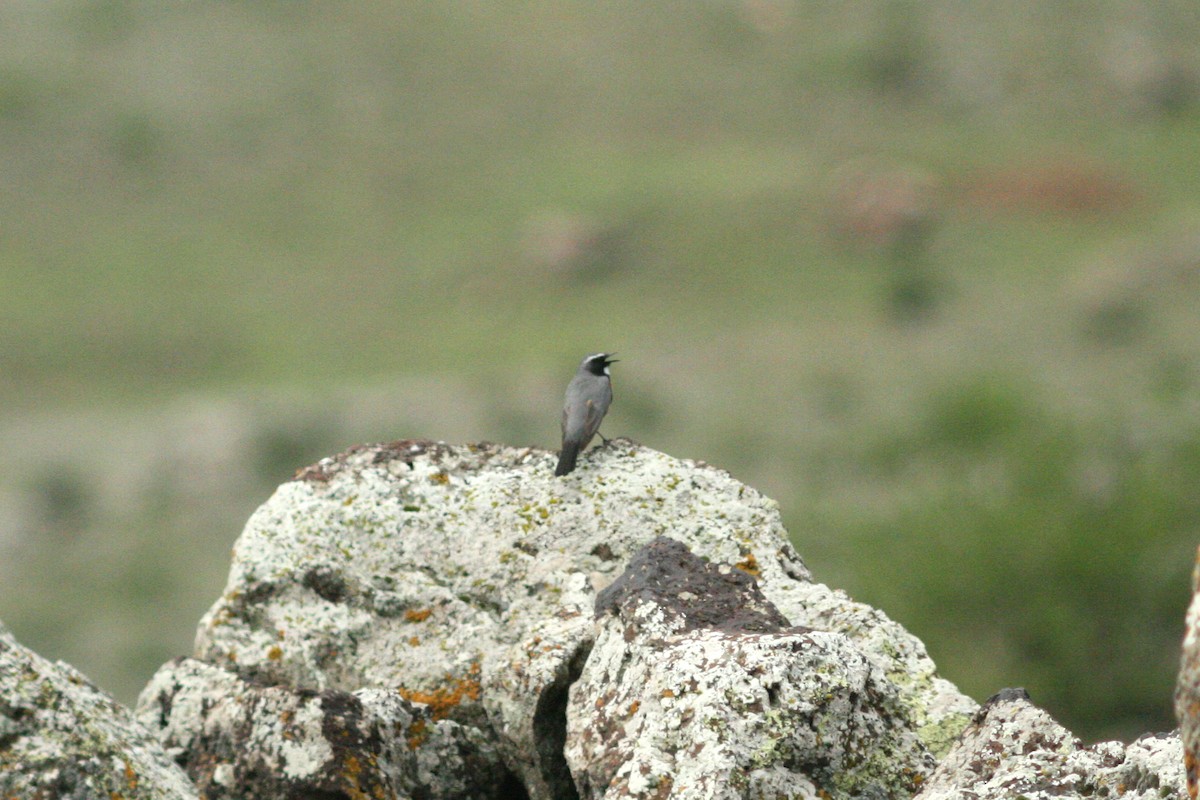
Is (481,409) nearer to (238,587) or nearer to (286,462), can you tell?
(286,462)

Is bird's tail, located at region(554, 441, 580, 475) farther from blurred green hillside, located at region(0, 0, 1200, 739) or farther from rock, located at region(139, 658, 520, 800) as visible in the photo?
blurred green hillside, located at region(0, 0, 1200, 739)

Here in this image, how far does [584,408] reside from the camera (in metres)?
10.3

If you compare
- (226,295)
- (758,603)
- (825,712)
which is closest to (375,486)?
(758,603)

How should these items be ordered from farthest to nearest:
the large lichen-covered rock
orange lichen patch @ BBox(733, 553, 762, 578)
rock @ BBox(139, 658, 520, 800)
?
orange lichen patch @ BBox(733, 553, 762, 578), the large lichen-covered rock, rock @ BBox(139, 658, 520, 800)

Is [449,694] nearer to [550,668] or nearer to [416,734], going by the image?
[416,734]

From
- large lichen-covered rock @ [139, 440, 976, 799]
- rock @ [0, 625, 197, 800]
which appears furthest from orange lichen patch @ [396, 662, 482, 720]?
rock @ [0, 625, 197, 800]

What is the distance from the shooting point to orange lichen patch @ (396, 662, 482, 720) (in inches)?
283

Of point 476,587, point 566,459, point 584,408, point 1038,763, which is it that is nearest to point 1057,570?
point 584,408

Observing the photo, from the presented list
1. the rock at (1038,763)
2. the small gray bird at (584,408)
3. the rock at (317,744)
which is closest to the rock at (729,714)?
the rock at (1038,763)

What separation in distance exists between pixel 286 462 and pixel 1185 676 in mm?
43608

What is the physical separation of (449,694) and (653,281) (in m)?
53.1

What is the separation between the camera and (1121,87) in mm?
70062

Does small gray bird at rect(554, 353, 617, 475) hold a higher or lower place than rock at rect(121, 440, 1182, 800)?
higher

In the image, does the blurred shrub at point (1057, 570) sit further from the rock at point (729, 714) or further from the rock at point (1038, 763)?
the rock at point (1038, 763)
